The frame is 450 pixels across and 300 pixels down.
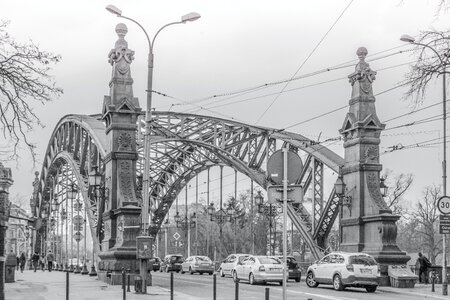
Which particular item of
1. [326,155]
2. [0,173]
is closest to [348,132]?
[326,155]

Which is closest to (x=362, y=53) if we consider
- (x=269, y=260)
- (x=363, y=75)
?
(x=363, y=75)

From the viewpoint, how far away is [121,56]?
1348 inches

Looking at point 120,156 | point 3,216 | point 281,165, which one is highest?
point 120,156

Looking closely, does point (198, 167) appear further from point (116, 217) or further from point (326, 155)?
point (116, 217)

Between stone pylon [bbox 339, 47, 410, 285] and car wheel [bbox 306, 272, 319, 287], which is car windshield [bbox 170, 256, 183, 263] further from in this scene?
car wheel [bbox 306, 272, 319, 287]

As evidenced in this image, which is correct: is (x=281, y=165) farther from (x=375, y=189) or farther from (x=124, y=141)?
(x=375, y=189)

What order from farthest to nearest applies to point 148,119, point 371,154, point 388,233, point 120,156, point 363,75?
point 363,75 < point 371,154 < point 120,156 < point 388,233 < point 148,119

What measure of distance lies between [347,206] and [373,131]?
12.0 ft

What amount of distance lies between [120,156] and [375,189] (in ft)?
37.3

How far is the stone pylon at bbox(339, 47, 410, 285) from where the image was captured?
34844 mm

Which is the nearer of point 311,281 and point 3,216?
point 3,216

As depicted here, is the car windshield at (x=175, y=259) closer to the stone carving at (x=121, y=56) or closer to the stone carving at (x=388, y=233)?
the stone carving at (x=121, y=56)

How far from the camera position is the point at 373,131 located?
118ft

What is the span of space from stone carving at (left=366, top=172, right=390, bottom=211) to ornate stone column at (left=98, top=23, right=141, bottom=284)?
10.4 m
